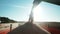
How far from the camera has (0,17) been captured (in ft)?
34.3

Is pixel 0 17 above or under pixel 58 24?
above

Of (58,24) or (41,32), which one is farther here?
(58,24)

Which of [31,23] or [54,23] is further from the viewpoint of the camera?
[54,23]

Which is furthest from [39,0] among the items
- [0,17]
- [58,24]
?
[58,24]

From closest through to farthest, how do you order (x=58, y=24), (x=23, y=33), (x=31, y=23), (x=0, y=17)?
(x=23, y=33) < (x=31, y=23) < (x=0, y=17) < (x=58, y=24)

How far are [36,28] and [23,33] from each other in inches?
5.4

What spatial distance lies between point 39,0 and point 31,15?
0.59 ft

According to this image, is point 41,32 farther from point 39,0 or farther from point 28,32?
point 39,0

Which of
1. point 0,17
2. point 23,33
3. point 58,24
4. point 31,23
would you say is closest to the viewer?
point 23,33

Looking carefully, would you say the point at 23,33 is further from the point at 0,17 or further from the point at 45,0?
the point at 0,17

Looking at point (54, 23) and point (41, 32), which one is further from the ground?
point (41, 32)

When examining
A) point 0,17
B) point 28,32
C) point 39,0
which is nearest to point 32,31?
point 28,32

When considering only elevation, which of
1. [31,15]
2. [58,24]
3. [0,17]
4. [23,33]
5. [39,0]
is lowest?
[58,24]

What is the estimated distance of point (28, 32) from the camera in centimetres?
90
